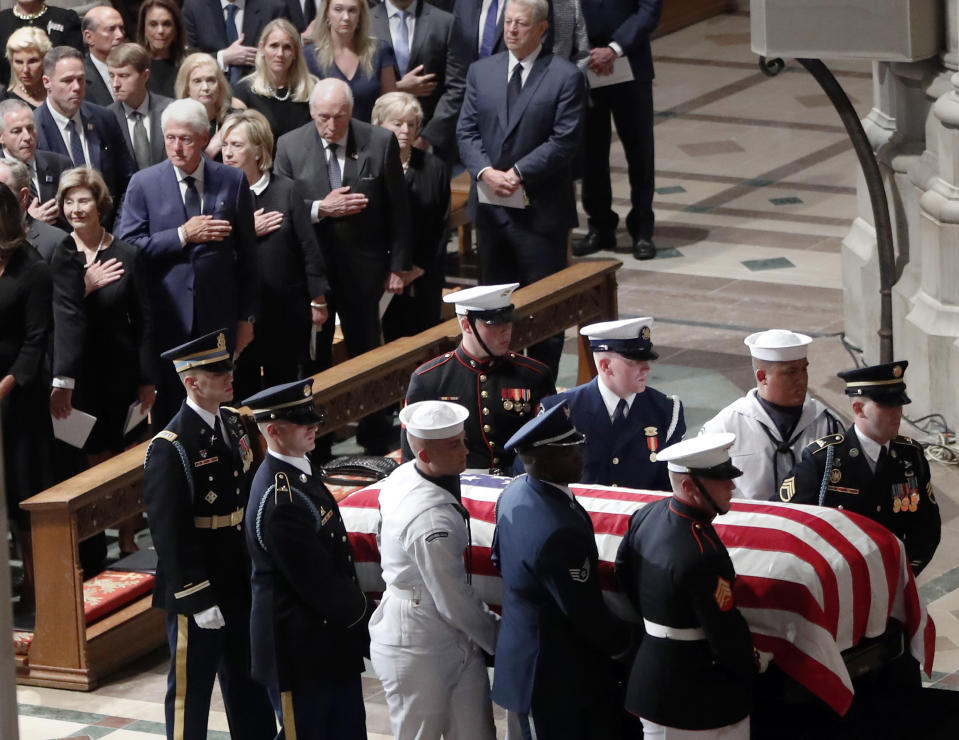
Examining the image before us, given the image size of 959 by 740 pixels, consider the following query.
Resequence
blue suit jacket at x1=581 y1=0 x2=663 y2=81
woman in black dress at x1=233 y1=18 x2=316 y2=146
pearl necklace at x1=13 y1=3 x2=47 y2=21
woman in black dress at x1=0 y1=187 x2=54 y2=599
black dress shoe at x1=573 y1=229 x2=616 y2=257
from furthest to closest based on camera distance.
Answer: black dress shoe at x1=573 y1=229 x2=616 y2=257 → blue suit jacket at x1=581 y1=0 x2=663 y2=81 → pearl necklace at x1=13 y1=3 x2=47 y2=21 → woman in black dress at x1=233 y1=18 x2=316 y2=146 → woman in black dress at x1=0 y1=187 x2=54 y2=599

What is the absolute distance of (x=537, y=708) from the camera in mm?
4887

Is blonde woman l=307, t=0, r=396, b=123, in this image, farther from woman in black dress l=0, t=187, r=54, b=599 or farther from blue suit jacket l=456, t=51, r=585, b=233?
woman in black dress l=0, t=187, r=54, b=599

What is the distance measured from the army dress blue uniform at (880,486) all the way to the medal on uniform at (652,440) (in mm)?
506

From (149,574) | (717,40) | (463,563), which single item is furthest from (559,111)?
(717,40)

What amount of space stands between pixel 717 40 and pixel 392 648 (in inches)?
484

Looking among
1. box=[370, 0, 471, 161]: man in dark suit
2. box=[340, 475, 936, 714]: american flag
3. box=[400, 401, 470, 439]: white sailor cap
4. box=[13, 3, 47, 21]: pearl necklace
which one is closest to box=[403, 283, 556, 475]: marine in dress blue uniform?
box=[340, 475, 936, 714]: american flag

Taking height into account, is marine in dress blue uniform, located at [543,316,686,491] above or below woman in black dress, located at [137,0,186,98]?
below

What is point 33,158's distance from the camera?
25.1 feet

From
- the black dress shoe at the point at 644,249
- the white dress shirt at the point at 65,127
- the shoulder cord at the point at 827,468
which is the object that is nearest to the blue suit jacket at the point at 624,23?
the black dress shoe at the point at 644,249

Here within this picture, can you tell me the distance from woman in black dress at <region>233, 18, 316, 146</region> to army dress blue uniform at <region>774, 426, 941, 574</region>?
3827 mm

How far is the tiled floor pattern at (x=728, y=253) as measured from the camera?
643 cm

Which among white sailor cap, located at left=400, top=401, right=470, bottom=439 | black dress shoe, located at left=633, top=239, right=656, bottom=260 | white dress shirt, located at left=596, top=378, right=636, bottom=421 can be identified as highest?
white sailor cap, located at left=400, top=401, right=470, bottom=439

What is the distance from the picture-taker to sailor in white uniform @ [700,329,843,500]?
5477 mm

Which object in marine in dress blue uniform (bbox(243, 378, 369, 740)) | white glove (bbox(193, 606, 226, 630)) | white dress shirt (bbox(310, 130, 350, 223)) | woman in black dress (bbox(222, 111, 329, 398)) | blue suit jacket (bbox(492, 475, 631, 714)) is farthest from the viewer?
white dress shirt (bbox(310, 130, 350, 223))
